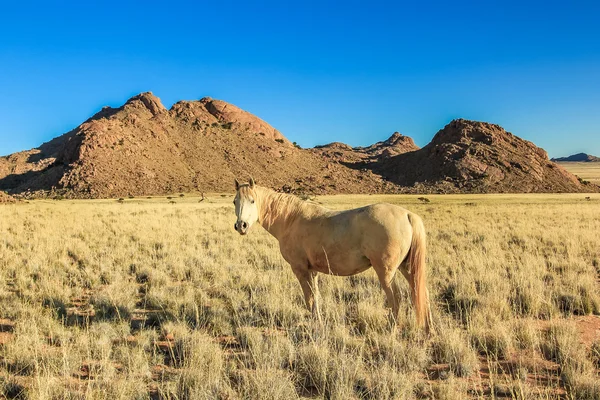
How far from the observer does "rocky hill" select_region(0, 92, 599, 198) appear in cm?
6072

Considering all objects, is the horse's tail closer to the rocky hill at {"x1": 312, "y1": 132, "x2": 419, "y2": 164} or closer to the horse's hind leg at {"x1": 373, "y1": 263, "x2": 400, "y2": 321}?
the horse's hind leg at {"x1": 373, "y1": 263, "x2": 400, "y2": 321}

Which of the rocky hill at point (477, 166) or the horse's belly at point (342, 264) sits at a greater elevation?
the rocky hill at point (477, 166)

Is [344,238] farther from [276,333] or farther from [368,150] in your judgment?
[368,150]

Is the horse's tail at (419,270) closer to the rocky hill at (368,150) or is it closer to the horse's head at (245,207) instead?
the horse's head at (245,207)

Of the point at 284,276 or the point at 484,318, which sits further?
the point at 284,276

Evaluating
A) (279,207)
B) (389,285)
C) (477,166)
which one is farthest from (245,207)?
(477,166)

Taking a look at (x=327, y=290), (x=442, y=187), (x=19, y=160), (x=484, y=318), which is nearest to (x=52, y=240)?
(x=327, y=290)

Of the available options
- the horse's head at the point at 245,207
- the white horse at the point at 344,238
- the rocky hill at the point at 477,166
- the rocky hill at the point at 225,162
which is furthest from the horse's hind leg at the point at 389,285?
the rocky hill at the point at 477,166

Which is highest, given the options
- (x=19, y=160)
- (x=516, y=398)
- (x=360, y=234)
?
(x=19, y=160)

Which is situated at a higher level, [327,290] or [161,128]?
[161,128]

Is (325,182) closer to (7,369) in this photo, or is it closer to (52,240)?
(52,240)

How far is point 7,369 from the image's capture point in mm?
4230

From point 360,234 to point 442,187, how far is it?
226ft

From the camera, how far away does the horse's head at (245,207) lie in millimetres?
5445
